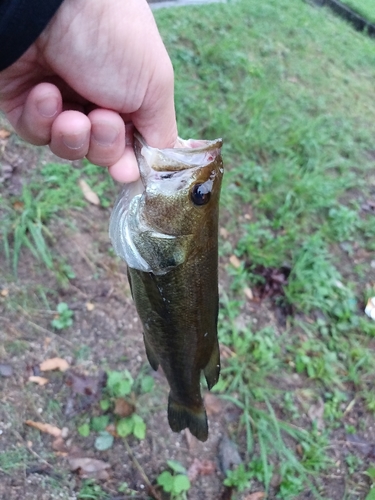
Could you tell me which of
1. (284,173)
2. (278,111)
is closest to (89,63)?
(284,173)

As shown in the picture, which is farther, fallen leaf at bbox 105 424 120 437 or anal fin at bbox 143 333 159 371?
fallen leaf at bbox 105 424 120 437

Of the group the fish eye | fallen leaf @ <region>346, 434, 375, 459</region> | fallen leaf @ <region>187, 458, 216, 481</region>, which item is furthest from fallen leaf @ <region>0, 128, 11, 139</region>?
fallen leaf @ <region>346, 434, 375, 459</region>

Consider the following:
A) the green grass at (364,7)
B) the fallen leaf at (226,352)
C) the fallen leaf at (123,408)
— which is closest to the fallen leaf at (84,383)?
the fallen leaf at (123,408)

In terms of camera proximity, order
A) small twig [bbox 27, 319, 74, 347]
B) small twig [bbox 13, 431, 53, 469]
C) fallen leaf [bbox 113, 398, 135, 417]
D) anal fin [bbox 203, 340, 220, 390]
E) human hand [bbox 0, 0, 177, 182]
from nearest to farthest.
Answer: human hand [bbox 0, 0, 177, 182] → anal fin [bbox 203, 340, 220, 390] → small twig [bbox 13, 431, 53, 469] → fallen leaf [bbox 113, 398, 135, 417] → small twig [bbox 27, 319, 74, 347]

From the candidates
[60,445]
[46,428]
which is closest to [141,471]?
[60,445]

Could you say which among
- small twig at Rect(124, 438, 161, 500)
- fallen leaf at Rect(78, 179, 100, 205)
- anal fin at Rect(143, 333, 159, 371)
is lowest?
small twig at Rect(124, 438, 161, 500)

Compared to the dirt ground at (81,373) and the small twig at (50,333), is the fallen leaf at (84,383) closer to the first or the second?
the dirt ground at (81,373)

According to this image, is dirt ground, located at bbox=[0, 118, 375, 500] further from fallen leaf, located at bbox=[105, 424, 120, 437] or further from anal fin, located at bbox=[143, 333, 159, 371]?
anal fin, located at bbox=[143, 333, 159, 371]
